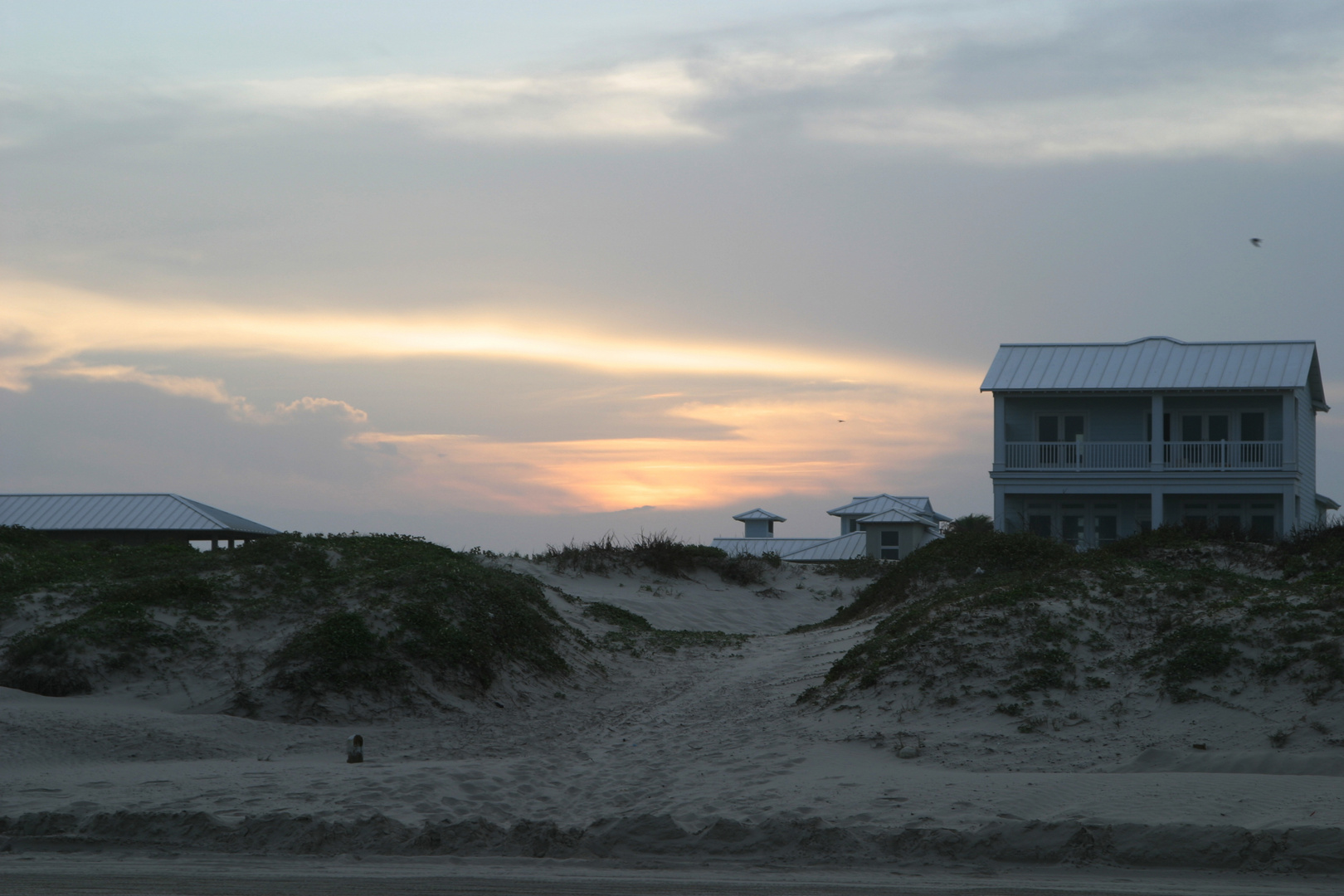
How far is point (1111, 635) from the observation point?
36.3 feet

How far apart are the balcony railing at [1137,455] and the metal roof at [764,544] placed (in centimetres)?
1580

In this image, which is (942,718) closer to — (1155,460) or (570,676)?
(570,676)

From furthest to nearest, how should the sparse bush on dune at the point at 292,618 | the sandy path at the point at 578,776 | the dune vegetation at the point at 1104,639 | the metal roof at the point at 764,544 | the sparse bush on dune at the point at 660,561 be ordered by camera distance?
the metal roof at the point at 764,544 → the sparse bush on dune at the point at 660,561 → the sparse bush on dune at the point at 292,618 → the dune vegetation at the point at 1104,639 → the sandy path at the point at 578,776

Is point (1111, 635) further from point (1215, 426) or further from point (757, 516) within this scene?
point (757, 516)

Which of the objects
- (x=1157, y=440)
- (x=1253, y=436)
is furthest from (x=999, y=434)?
(x=1253, y=436)

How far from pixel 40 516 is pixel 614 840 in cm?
2780

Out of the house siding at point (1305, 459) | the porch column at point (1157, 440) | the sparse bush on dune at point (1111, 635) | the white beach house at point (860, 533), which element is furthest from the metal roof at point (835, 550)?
the sparse bush on dune at point (1111, 635)

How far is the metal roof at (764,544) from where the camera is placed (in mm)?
43938

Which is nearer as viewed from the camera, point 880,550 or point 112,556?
point 112,556

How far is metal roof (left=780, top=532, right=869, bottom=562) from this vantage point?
40.2 meters

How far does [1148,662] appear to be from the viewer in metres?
10.2

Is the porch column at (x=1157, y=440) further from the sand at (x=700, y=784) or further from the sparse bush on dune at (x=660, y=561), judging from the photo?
the sand at (x=700, y=784)

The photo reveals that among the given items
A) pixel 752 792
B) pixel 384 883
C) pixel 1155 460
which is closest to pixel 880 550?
pixel 1155 460

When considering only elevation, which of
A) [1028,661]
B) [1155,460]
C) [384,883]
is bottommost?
[384,883]
